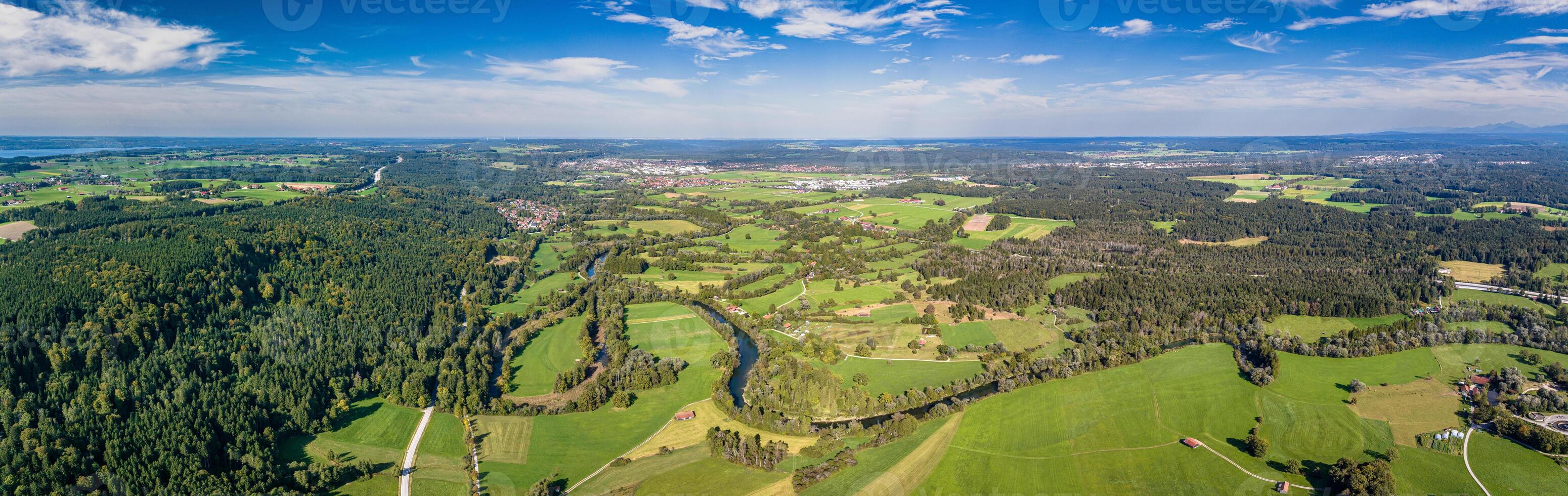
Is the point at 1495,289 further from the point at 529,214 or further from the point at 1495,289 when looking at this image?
the point at 529,214

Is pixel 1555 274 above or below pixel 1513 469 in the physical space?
above

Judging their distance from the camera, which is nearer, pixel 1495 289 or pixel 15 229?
pixel 1495 289

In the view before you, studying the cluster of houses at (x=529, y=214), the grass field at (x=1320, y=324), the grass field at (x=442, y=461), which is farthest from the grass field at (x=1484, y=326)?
the cluster of houses at (x=529, y=214)

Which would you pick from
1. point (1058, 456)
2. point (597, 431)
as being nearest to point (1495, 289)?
point (1058, 456)

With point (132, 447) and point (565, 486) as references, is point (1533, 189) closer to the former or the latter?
point (565, 486)

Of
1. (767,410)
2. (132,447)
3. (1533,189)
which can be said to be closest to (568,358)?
(767,410)

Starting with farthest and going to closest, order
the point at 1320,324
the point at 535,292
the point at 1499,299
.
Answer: the point at 535,292 → the point at 1499,299 → the point at 1320,324

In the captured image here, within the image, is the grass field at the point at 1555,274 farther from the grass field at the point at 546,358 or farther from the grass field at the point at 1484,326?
the grass field at the point at 546,358
